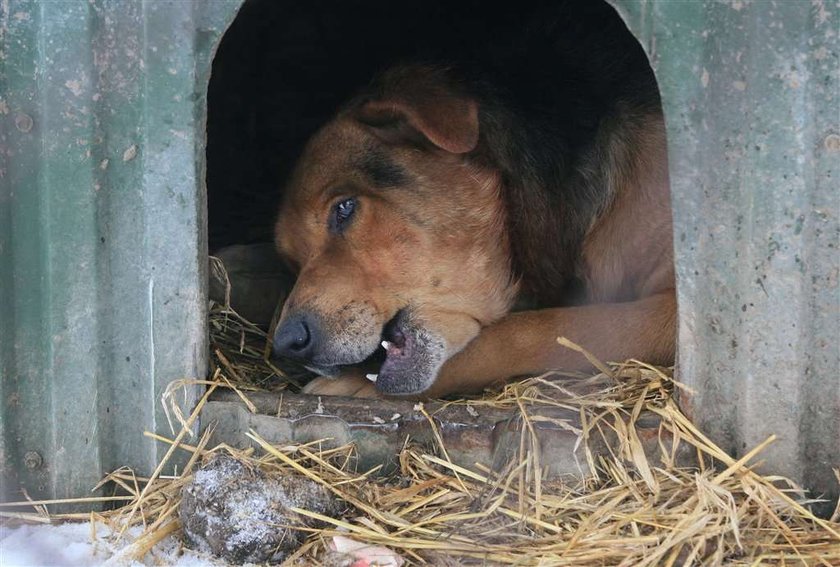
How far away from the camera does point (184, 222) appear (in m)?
3.43

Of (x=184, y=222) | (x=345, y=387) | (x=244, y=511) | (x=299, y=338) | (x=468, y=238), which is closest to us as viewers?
(x=244, y=511)

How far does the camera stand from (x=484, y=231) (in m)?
4.02

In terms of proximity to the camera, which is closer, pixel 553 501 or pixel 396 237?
pixel 553 501

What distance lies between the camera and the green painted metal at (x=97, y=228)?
336 cm

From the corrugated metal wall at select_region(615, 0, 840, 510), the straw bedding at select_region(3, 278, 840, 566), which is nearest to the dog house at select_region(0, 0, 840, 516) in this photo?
the corrugated metal wall at select_region(615, 0, 840, 510)

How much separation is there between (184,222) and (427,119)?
97 cm

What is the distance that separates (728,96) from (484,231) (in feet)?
3.95

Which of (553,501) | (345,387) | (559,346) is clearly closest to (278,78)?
(345,387)

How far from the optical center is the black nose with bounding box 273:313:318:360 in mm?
3615

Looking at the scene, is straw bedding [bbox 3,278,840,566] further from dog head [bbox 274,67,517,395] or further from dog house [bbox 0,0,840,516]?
dog head [bbox 274,67,517,395]

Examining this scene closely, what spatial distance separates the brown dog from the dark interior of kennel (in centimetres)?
116

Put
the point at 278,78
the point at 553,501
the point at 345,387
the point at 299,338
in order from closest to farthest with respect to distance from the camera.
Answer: the point at 553,501, the point at 299,338, the point at 345,387, the point at 278,78

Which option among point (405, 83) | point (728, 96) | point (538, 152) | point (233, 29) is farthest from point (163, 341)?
point (233, 29)

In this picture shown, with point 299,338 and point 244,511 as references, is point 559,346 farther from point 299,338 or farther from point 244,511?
point 244,511
